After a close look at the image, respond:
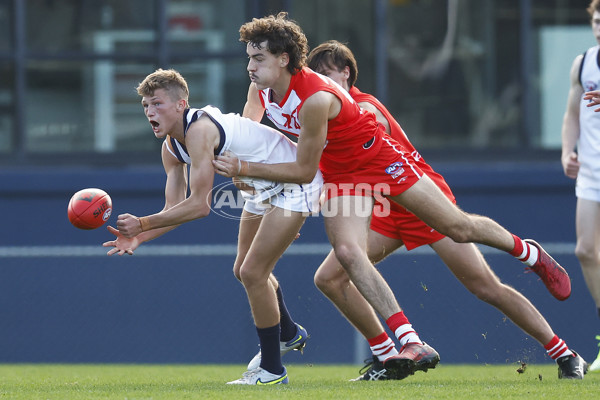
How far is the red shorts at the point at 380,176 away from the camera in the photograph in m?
6.09

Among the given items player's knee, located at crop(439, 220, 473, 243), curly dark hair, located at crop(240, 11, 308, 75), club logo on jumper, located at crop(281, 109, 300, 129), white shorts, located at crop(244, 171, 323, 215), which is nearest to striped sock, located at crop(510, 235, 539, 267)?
player's knee, located at crop(439, 220, 473, 243)

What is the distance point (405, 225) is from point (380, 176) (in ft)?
1.92

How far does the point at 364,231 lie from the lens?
20.1 ft

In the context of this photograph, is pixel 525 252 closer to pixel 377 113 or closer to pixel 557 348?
pixel 557 348

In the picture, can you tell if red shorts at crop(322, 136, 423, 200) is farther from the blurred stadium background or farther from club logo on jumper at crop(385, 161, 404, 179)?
the blurred stadium background

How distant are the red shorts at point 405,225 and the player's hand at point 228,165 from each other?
1.17 m

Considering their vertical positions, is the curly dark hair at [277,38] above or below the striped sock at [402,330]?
above

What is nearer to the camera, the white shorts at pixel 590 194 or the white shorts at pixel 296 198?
the white shorts at pixel 296 198

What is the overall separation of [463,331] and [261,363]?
13.2 ft

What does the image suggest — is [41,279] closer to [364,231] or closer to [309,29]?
[309,29]

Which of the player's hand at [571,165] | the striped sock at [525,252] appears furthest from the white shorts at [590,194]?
the striped sock at [525,252]

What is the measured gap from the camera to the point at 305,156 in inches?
232

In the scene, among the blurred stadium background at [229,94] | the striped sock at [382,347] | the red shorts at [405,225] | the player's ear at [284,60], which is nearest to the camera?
the player's ear at [284,60]

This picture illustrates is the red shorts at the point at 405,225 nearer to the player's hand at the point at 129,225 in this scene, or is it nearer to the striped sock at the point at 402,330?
the striped sock at the point at 402,330
